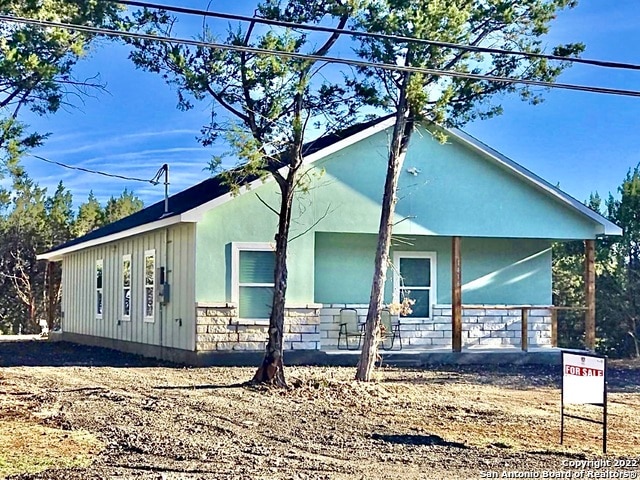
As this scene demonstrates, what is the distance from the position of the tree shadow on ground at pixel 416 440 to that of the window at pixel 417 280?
984 centimetres

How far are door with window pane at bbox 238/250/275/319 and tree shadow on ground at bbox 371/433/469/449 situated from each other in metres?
7.68

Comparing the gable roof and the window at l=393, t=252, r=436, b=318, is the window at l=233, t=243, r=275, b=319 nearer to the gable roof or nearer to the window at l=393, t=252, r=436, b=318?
the gable roof

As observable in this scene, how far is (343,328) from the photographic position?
1816cm

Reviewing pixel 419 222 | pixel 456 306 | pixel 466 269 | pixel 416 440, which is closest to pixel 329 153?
pixel 419 222

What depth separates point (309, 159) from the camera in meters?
16.6

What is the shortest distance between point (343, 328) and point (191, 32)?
824 cm

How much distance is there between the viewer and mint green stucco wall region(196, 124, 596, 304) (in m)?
16.5

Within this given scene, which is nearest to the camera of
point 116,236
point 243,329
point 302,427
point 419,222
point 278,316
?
point 302,427

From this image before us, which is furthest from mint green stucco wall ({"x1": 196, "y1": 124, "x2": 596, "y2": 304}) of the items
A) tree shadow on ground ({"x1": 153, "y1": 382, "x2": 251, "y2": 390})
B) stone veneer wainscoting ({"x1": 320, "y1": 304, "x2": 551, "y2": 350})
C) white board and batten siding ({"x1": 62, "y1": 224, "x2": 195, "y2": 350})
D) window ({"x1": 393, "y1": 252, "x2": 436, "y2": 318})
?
tree shadow on ground ({"x1": 153, "y1": 382, "x2": 251, "y2": 390})

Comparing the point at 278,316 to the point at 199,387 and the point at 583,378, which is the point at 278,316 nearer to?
the point at 199,387

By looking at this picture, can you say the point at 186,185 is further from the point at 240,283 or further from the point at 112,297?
the point at 240,283

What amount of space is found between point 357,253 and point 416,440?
9.96m

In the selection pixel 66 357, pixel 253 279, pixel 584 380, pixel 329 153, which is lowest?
pixel 66 357

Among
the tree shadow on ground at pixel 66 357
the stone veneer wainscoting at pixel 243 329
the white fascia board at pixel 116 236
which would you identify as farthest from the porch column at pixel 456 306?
the white fascia board at pixel 116 236
